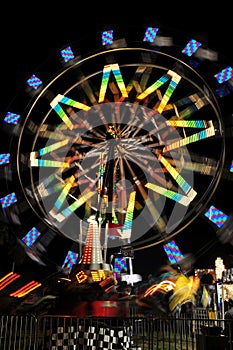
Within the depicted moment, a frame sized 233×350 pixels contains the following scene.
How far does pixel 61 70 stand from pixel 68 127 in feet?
7.55

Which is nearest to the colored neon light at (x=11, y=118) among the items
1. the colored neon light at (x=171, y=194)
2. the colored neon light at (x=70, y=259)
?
the colored neon light at (x=70, y=259)

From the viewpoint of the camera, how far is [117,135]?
1508 cm

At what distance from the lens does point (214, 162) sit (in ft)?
45.6

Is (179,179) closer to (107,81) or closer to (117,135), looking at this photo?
(117,135)

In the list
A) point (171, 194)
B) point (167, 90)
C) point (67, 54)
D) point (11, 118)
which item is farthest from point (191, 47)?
point (11, 118)

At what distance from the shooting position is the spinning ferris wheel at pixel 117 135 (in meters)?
14.1

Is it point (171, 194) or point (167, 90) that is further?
point (171, 194)

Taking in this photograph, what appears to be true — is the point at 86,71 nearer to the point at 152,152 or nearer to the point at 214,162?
the point at 152,152

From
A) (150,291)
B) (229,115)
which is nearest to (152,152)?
(229,115)

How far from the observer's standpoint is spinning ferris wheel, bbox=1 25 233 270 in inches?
556

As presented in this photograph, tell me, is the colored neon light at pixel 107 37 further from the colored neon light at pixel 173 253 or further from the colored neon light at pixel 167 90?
the colored neon light at pixel 173 253

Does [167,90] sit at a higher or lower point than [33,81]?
lower

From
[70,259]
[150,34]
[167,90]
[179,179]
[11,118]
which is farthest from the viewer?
[70,259]

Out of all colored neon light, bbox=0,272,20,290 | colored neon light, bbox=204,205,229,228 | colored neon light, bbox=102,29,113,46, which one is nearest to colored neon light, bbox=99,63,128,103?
colored neon light, bbox=102,29,113,46
